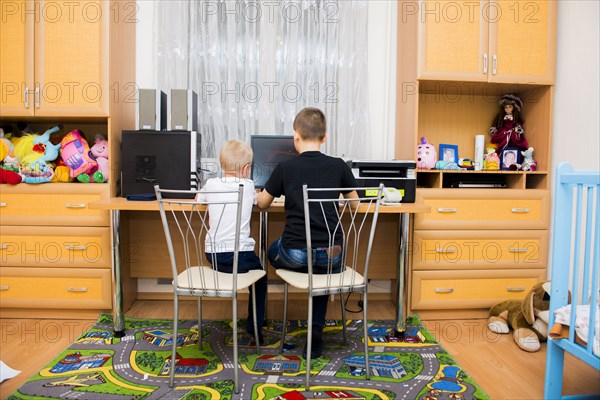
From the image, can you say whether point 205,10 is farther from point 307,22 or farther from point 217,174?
point 217,174

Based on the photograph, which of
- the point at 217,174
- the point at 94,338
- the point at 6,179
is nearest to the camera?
the point at 94,338

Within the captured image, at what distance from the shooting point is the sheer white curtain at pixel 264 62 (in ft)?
9.00

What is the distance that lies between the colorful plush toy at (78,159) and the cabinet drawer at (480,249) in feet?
6.22

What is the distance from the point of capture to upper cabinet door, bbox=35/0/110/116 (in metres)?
2.38

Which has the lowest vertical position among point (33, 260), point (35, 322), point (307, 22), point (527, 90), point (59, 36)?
point (35, 322)

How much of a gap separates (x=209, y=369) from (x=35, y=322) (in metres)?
1.25

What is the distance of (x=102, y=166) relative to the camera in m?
2.49

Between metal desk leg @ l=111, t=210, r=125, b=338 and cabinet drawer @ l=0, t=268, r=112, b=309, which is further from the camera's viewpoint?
cabinet drawer @ l=0, t=268, r=112, b=309

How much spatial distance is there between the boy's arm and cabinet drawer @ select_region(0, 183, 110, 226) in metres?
1.00

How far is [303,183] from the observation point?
1841mm

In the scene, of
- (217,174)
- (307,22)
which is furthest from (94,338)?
(307,22)

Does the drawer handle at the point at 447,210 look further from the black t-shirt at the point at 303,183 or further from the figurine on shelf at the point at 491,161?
the black t-shirt at the point at 303,183

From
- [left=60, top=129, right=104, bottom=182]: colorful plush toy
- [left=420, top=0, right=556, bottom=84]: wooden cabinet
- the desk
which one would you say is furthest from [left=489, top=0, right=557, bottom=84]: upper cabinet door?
[left=60, top=129, right=104, bottom=182]: colorful plush toy

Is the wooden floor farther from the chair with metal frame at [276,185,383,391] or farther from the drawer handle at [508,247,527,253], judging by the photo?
the chair with metal frame at [276,185,383,391]
